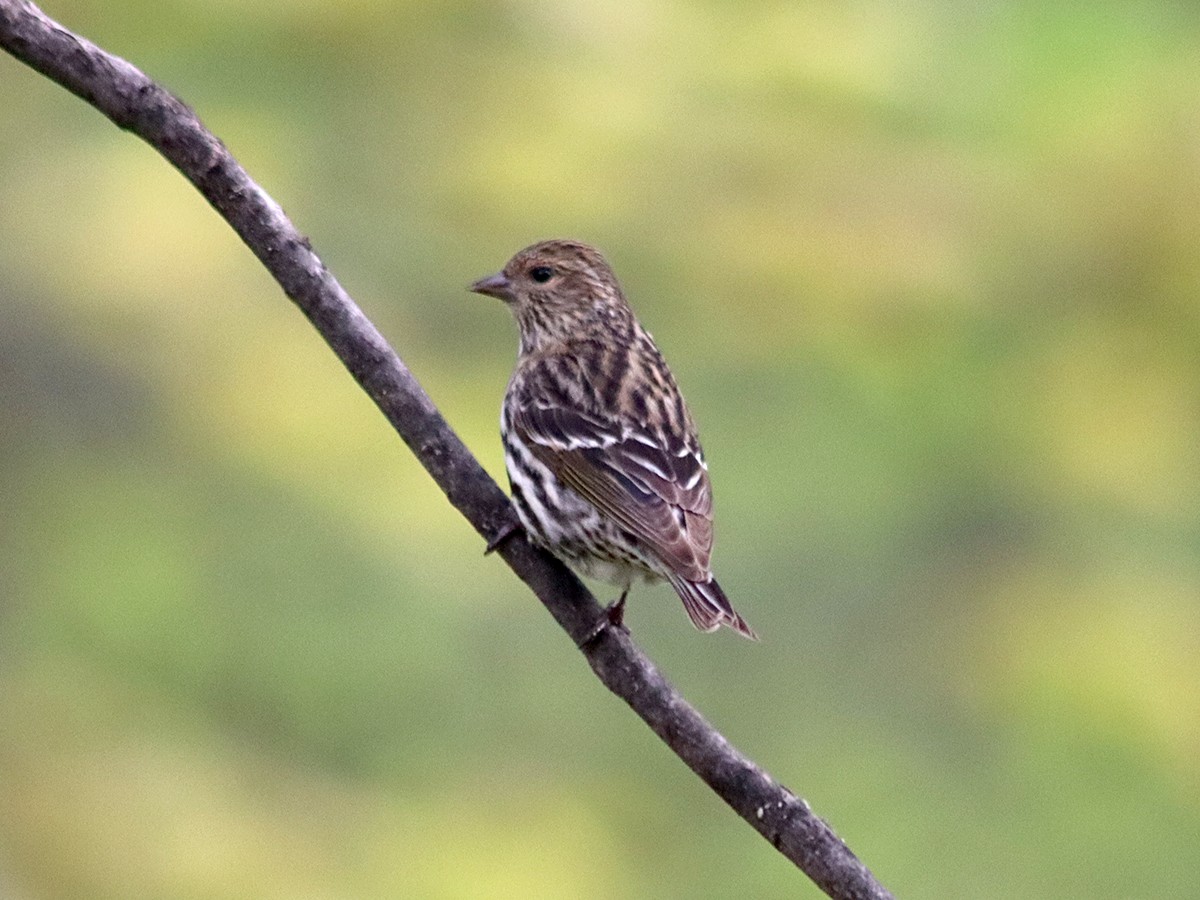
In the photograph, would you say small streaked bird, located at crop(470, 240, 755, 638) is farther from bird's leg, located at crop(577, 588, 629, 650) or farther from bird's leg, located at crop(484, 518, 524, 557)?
bird's leg, located at crop(484, 518, 524, 557)

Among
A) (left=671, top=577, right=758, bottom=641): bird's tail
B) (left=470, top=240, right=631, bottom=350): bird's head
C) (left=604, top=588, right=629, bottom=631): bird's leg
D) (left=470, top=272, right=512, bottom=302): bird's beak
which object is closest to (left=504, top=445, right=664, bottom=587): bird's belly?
(left=671, top=577, right=758, bottom=641): bird's tail

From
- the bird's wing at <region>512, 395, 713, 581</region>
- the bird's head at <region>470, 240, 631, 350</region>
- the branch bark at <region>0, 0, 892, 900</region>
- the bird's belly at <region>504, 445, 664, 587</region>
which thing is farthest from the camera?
the bird's head at <region>470, 240, 631, 350</region>

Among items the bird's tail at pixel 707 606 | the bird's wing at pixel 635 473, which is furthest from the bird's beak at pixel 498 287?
the bird's tail at pixel 707 606

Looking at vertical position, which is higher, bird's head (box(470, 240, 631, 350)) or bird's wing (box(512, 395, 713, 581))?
bird's head (box(470, 240, 631, 350))

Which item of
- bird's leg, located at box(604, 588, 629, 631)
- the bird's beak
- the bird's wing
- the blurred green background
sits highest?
the blurred green background

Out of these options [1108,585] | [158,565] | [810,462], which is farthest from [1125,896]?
[158,565]

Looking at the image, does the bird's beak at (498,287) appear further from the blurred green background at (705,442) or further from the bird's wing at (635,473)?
the blurred green background at (705,442)

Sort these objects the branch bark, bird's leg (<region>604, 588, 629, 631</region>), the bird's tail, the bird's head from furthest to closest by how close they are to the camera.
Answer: the bird's head < the bird's tail < bird's leg (<region>604, 588, 629, 631</region>) < the branch bark

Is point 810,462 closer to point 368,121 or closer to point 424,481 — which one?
point 424,481
